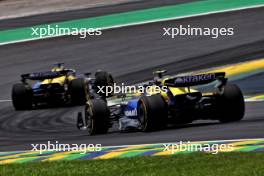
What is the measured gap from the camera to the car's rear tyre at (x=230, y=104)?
16.7m

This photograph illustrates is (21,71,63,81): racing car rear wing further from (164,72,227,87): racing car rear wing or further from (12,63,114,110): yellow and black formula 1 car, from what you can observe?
(164,72,227,87): racing car rear wing

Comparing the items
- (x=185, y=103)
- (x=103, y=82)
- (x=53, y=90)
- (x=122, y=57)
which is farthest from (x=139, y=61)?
(x=185, y=103)

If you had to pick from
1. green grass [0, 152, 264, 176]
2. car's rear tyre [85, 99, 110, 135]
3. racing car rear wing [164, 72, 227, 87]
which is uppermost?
racing car rear wing [164, 72, 227, 87]

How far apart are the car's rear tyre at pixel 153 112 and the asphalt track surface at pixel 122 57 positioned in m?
0.92

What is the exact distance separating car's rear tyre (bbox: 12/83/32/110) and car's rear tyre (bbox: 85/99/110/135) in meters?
6.30

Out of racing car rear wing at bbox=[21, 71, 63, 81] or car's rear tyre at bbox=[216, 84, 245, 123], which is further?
racing car rear wing at bbox=[21, 71, 63, 81]

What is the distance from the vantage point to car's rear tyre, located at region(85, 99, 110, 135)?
17594 millimetres

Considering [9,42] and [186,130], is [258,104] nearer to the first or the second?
[186,130]

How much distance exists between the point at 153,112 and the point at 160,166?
4125mm

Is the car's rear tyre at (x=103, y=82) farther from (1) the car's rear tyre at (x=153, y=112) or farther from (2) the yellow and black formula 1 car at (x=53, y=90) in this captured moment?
(1) the car's rear tyre at (x=153, y=112)

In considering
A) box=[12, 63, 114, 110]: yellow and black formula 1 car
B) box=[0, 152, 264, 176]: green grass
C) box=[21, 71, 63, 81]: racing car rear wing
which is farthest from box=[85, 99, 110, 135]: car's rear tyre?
box=[21, 71, 63, 81]: racing car rear wing

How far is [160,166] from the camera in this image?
40.8 ft

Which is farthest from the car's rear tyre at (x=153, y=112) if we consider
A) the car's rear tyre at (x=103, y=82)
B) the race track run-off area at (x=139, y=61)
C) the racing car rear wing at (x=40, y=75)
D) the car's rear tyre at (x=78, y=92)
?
the racing car rear wing at (x=40, y=75)

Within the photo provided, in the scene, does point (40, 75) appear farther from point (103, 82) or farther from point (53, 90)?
point (103, 82)
